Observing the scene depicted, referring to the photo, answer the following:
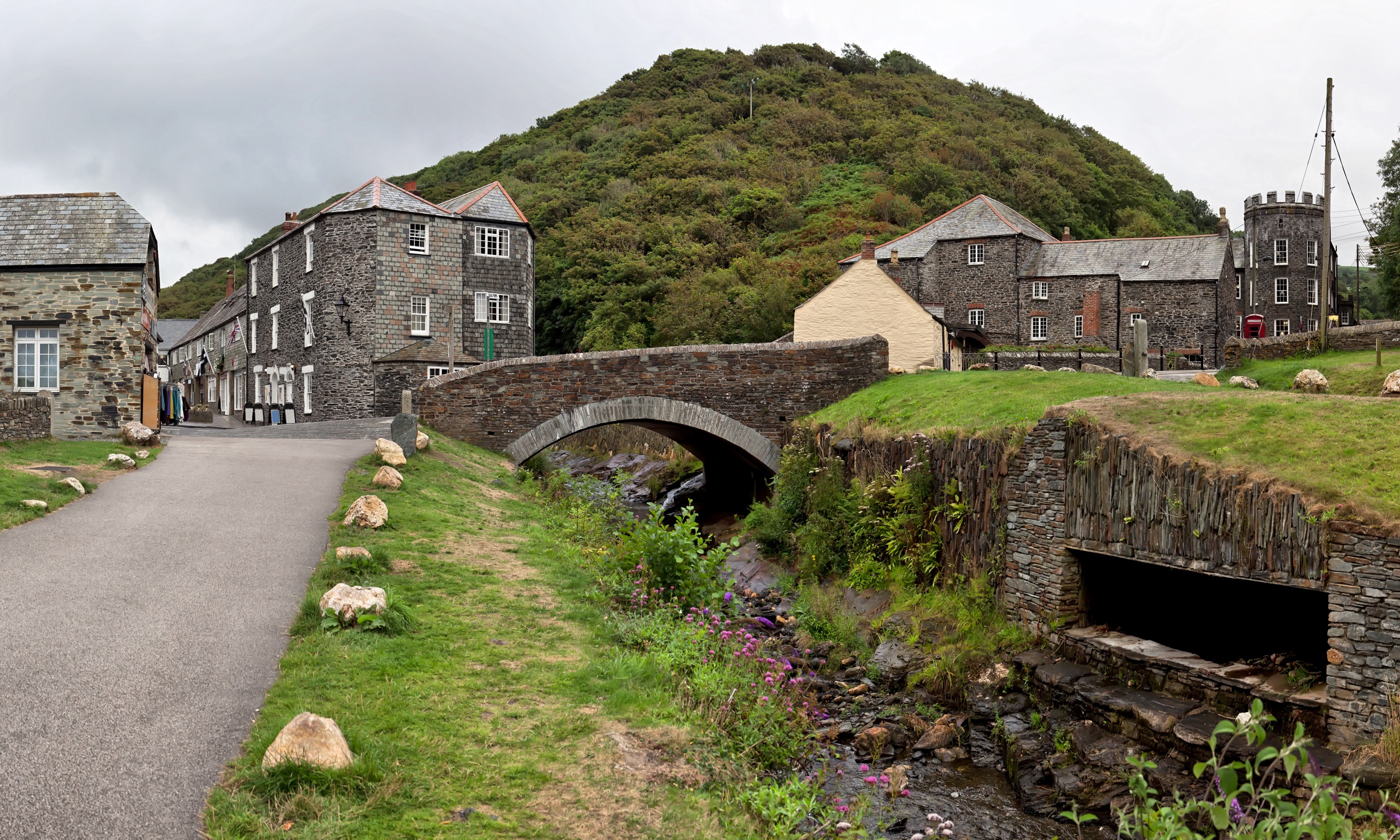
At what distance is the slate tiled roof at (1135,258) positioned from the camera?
45.0 m

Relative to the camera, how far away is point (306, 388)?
3959 cm

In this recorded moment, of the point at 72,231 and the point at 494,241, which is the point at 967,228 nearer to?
the point at 494,241

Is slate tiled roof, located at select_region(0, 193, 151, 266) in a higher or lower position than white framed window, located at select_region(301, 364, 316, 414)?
higher

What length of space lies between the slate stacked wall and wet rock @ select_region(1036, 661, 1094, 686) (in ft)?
65.7

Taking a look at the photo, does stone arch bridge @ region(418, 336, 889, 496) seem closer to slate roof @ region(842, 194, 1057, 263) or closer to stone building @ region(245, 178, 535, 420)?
stone building @ region(245, 178, 535, 420)

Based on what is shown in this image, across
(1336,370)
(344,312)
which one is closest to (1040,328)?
(1336,370)

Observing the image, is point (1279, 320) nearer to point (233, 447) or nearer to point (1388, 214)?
point (1388, 214)

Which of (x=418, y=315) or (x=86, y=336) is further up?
(x=418, y=315)

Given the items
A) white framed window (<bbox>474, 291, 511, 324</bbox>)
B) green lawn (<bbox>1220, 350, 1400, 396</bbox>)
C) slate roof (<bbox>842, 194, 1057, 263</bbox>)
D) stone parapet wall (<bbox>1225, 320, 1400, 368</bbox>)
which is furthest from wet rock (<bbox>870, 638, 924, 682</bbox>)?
slate roof (<bbox>842, 194, 1057, 263</bbox>)

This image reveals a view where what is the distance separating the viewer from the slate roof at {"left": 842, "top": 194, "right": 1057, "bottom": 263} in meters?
47.8

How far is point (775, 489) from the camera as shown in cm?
2203

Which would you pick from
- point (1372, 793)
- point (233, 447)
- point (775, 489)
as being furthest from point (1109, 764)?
point (233, 447)

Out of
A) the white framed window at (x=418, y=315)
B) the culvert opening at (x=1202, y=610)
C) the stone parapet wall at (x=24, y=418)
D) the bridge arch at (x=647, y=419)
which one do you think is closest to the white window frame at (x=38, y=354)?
the stone parapet wall at (x=24, y=418)

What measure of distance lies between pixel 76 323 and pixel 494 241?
19497 millimetres
